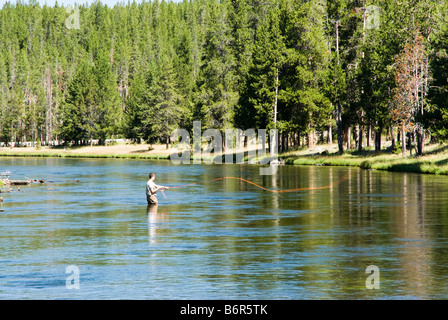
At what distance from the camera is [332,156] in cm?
7762

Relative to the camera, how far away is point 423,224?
28594 millimetres

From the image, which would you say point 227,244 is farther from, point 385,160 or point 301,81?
point 301,81

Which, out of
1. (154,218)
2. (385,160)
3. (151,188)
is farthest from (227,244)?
(385,160)

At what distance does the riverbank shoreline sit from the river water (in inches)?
572

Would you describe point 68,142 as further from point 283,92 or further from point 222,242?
point 222,242

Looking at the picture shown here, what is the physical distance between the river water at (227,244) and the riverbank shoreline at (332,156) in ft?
47.7

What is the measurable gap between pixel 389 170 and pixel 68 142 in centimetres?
9408

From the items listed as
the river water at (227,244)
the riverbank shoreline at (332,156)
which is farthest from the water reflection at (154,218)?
the riverbank shoreline at (332,156)

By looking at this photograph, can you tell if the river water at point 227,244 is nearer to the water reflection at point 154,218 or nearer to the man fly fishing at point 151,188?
the water reflection at point 154,218

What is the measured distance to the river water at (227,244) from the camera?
683 inches

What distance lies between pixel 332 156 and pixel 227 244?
180ft

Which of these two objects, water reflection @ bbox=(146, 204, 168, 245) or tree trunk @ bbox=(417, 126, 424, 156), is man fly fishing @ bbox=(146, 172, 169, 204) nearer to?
water reflection @ bbox=(146, 204, 168, 245)

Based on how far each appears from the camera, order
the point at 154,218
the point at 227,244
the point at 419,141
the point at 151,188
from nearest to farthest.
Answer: the point at 227,244 < the point at 154,218 < the point at 151,188 < the point at 419,141
